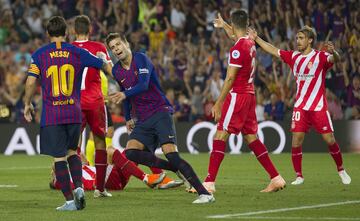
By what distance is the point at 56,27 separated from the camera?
11.1 metres

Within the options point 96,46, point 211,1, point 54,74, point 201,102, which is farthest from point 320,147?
point 54,74

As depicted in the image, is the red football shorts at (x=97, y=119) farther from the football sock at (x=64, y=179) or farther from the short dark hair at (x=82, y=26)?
the football sock at (x=64, y=179)

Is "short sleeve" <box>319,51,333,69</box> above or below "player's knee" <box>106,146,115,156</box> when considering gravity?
above

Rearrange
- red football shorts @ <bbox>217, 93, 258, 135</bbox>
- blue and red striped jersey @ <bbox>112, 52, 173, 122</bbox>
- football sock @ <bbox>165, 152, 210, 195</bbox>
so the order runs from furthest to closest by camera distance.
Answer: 1. red football shorts @ <bbox>217, 93, 258, 135</bbox>
2. blue and red striped jersey @ <bbox>112, 52, 173, 122</bbox>
3. football sock @ <bbox>165, 152, 210, 195</bbox>

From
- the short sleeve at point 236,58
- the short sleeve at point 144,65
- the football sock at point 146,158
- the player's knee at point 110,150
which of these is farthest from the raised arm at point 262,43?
the player's knee at point 110,150

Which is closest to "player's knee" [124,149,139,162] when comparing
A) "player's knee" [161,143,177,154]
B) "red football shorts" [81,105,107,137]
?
"player's knee" [161,143,177,154]

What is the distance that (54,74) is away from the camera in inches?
439

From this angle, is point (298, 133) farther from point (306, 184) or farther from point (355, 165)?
point (355, 165)

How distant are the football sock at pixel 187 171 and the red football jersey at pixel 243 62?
5.96 feet

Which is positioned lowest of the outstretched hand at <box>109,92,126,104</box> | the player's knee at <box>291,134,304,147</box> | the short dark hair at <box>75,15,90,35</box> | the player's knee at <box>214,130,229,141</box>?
the player's knee at <box>291,134,304,147</box>

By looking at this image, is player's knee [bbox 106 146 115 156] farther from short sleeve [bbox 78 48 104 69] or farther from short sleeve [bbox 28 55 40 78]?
short sleeve [bbox 28 55 40 78]

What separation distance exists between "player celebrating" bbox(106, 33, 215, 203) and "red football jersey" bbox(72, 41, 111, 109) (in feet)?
3.25

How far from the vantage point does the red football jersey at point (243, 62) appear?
1280cm

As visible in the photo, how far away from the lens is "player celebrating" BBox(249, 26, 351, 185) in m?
14.7
